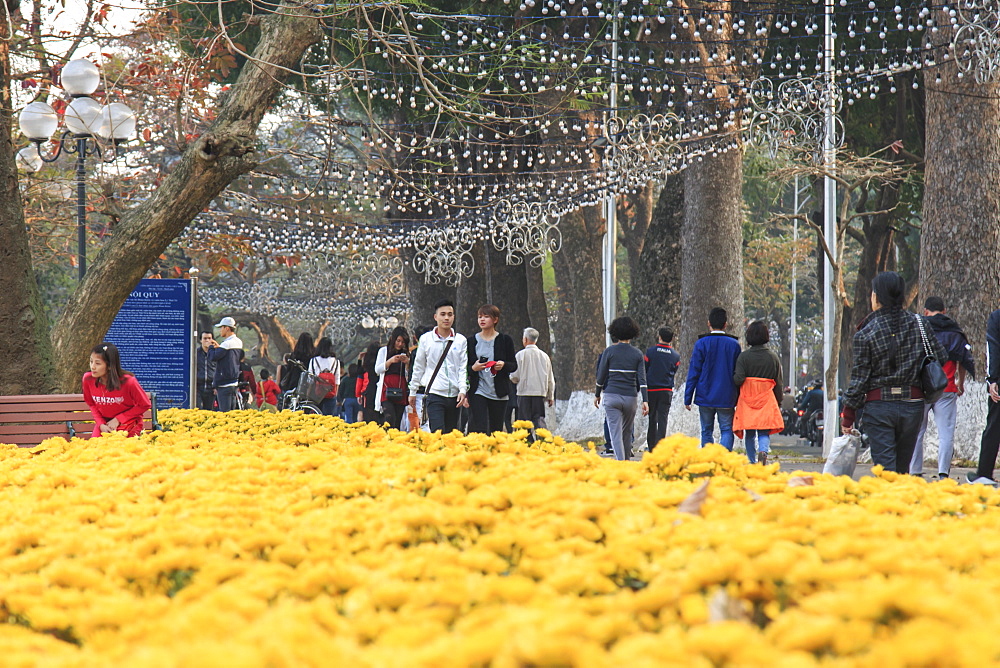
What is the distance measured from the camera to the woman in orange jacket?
10438mm

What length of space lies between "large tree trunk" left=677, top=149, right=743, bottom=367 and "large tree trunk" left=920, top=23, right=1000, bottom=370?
3670 mm

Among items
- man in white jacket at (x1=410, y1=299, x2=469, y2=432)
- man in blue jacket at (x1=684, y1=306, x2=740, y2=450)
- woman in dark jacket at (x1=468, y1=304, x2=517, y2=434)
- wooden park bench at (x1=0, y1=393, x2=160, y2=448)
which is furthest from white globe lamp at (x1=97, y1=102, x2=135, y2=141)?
man in blue jacket at (x1=684, y1=306, x2=740, y2=450)

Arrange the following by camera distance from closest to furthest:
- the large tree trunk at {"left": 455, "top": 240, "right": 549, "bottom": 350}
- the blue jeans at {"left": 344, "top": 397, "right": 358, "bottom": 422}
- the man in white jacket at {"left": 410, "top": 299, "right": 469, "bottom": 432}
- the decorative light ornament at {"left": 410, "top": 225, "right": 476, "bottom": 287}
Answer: the man in white jacket at {"left": 410, "top": 299, "right": 469, "bottom": 432} < the blue jeans at {"left": 344, "top": 397, "right": 358, "bottom": 422} < the decorative light ornament at {"left": 410, "top": 225, "right": 476, "bottom": 287} < the large tree trunk at {"left": 455, "top": 240, "right": 549, "bottom": 350}

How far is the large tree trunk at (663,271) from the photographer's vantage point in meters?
18.1

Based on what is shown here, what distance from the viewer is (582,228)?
20.9 m

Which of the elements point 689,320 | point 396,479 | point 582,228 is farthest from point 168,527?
point 582,228

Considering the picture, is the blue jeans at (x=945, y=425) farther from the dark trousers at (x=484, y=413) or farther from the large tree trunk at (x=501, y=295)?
the large tree trunk at (x=501, y=295)

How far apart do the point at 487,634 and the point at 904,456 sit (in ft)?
18.2

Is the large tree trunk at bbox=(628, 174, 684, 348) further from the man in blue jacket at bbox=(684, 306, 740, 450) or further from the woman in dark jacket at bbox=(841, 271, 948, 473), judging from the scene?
the woman in dark jacket at bbox=(841, 271, 948, 473)

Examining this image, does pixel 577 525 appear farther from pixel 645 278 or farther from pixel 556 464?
pixel 645 278

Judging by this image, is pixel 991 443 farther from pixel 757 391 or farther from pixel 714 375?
pixel 714 375

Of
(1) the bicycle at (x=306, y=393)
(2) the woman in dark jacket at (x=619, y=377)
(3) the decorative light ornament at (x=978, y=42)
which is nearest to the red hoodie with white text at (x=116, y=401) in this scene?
(2) the woman in dark jacket at (x=619, y=377)

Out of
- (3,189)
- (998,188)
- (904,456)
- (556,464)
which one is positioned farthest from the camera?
(998,188)

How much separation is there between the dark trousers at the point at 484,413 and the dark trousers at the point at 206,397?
Result: 31.9 feet
